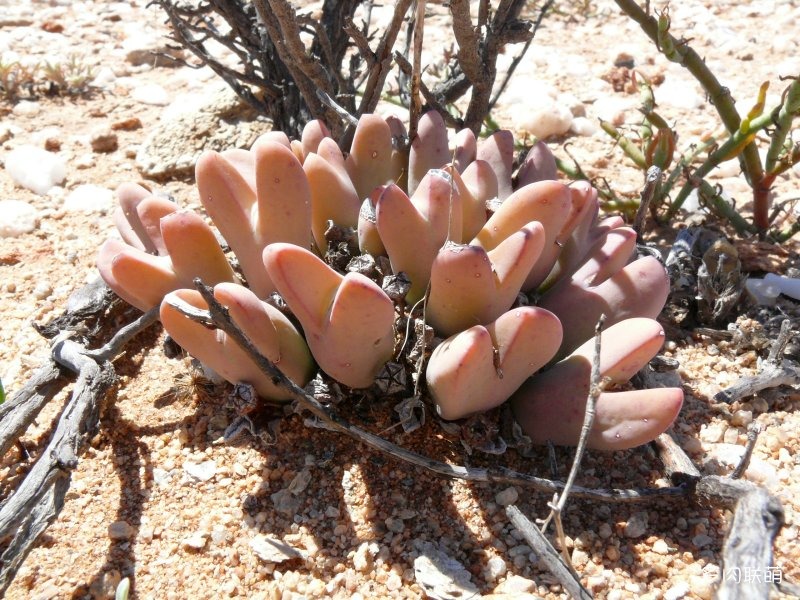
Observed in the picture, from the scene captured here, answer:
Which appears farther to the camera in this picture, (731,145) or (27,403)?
(731,145)

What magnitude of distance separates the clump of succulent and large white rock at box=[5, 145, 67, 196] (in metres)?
1.55

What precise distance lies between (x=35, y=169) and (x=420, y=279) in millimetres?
A: 2361

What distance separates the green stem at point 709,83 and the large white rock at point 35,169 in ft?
8.43

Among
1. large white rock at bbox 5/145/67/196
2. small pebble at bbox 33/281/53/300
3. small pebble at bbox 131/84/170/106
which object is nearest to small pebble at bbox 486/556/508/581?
small pebble at bbox 33/281/53/300

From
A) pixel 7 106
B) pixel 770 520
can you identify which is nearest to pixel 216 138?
pixel 7 106

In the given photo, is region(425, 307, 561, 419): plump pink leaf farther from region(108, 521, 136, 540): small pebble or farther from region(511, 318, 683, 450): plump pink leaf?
region(108, 521, 136, 540): small pebble

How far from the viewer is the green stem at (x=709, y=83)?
91.9 inches

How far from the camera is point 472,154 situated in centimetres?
214

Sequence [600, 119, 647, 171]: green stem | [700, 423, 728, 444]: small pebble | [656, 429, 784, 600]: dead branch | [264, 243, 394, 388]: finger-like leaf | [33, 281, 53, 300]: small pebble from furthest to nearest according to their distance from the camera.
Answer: [600, 119, 647, 171]: green stem < [33, 281, 53, 300]: small pebble < [700, 423, 728, 444]: small pebble < [264, 243, 394, 388]: finger-like leaf < [656, 429, 784, 600]: dead branch

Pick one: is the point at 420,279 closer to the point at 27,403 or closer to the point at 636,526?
the point at 636,526

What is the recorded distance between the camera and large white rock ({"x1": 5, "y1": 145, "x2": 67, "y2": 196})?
324 centimetres

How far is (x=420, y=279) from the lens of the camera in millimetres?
1781

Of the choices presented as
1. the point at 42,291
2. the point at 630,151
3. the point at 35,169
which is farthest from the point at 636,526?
the point at 35,169

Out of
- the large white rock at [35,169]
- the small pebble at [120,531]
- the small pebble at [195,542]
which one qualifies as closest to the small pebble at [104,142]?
the large white rock at [35,169]
